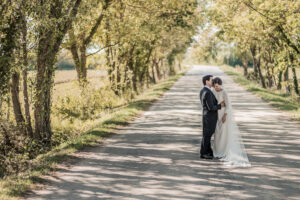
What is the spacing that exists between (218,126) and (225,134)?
0.97 ft

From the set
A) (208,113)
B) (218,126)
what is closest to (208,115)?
(208,113)

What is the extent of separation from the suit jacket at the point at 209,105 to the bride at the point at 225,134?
0.73ft

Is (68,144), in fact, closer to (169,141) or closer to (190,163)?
(169,141)

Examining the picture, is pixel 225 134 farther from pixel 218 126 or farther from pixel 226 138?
pixel 218 126

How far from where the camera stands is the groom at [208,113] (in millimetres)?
9008

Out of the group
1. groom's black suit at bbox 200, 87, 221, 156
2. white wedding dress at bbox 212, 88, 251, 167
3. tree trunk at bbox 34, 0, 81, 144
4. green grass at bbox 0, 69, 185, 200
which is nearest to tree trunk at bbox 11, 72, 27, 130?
tree trunk at bbox 34, 0, 81, 144

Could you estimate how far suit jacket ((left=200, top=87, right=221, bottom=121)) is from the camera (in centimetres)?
899

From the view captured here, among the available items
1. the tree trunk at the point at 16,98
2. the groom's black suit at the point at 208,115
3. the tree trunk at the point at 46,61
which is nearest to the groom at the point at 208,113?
the groom's black suit at the point at 208,115

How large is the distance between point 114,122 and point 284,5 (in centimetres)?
988

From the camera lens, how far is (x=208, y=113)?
30.2 feet

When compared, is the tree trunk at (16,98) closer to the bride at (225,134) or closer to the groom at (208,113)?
the groom at (208,113)

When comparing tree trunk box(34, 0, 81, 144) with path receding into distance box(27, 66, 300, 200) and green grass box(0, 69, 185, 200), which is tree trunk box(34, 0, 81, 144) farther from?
path receding into distance box(27, 66, 300, 200)

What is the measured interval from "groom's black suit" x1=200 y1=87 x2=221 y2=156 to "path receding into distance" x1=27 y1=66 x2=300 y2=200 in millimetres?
375

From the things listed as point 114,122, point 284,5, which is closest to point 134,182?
point 114,122
